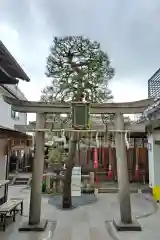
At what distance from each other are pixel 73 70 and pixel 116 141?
13.5 feet

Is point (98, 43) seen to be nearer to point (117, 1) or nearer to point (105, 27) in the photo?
point (105, 27)

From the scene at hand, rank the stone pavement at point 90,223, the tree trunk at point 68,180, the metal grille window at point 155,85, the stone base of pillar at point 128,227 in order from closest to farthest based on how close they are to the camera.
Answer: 1. the stone pavement at point 90,223
2. the stone base of pillar at point 128,227
3. the tree trunk at point 68,180
4. the metal grille window at point 155,85

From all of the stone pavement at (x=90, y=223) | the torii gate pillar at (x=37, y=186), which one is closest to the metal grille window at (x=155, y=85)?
the stone pavement at (x=90, y=223)

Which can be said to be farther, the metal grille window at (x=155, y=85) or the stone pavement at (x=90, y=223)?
the metal grille window at (x=155, y=85)

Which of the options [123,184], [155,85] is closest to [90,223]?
[123,184]

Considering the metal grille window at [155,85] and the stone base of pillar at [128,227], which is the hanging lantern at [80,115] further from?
the metal grille window at [155,85]

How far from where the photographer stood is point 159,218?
8.94m

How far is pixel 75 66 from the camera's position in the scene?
1059cm

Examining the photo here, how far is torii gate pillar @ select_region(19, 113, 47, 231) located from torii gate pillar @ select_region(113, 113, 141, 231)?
2382 mm

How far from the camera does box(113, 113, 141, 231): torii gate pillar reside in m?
7.55

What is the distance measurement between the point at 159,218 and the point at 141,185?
6.58 m

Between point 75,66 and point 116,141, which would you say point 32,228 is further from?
point 75,66

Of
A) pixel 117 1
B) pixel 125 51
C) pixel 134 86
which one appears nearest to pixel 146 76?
pixel 134 86

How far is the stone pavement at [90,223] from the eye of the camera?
7049 mm
